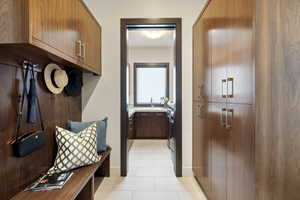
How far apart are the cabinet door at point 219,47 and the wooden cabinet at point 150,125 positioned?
3565 mm

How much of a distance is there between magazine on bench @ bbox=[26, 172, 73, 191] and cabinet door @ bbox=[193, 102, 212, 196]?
4.73 ft

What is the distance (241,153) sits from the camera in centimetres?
140

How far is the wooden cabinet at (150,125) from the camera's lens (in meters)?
5.50

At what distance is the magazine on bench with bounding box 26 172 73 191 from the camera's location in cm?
170

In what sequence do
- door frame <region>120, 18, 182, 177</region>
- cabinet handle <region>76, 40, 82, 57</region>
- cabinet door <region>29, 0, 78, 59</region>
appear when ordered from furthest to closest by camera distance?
1. door frame <region>120, 18, 182, 177</region>
2. cabinet handle <region>76, 40, 82, 57</region>
3. cabinet door <region>29, 0, 78, 59</region>

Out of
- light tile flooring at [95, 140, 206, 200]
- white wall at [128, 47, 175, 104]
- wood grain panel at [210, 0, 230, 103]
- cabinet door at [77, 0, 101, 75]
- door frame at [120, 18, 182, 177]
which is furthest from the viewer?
white wall at [128, 47, 175, 104]

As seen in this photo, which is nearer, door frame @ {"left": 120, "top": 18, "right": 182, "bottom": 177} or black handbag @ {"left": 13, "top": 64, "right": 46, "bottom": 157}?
black handbag @ {"left": 13, "top": 64, "right": 46, "bottom": 157}

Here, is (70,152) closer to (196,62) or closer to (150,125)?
(196,62)

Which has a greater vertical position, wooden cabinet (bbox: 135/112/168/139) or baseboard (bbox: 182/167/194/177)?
wooden cabinet (bbox: 135/112/168/139)

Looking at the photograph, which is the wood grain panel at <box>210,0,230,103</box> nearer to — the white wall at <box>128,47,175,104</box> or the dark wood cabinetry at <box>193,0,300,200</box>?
the dark wood cabinetry at <box>193,0,300,200</box>

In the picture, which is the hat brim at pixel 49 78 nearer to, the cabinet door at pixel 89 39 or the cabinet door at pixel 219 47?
the cabinet door at pixel 89 39

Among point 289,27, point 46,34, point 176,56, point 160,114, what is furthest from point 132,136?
point 289,27

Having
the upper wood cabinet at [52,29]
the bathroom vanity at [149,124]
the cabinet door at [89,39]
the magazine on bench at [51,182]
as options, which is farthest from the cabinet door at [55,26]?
the bathroom vanity at [149,124]

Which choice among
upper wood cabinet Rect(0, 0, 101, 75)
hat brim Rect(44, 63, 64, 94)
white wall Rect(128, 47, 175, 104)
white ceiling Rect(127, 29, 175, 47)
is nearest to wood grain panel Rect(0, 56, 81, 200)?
hat brim Rect(44, 63, 64, 94)
